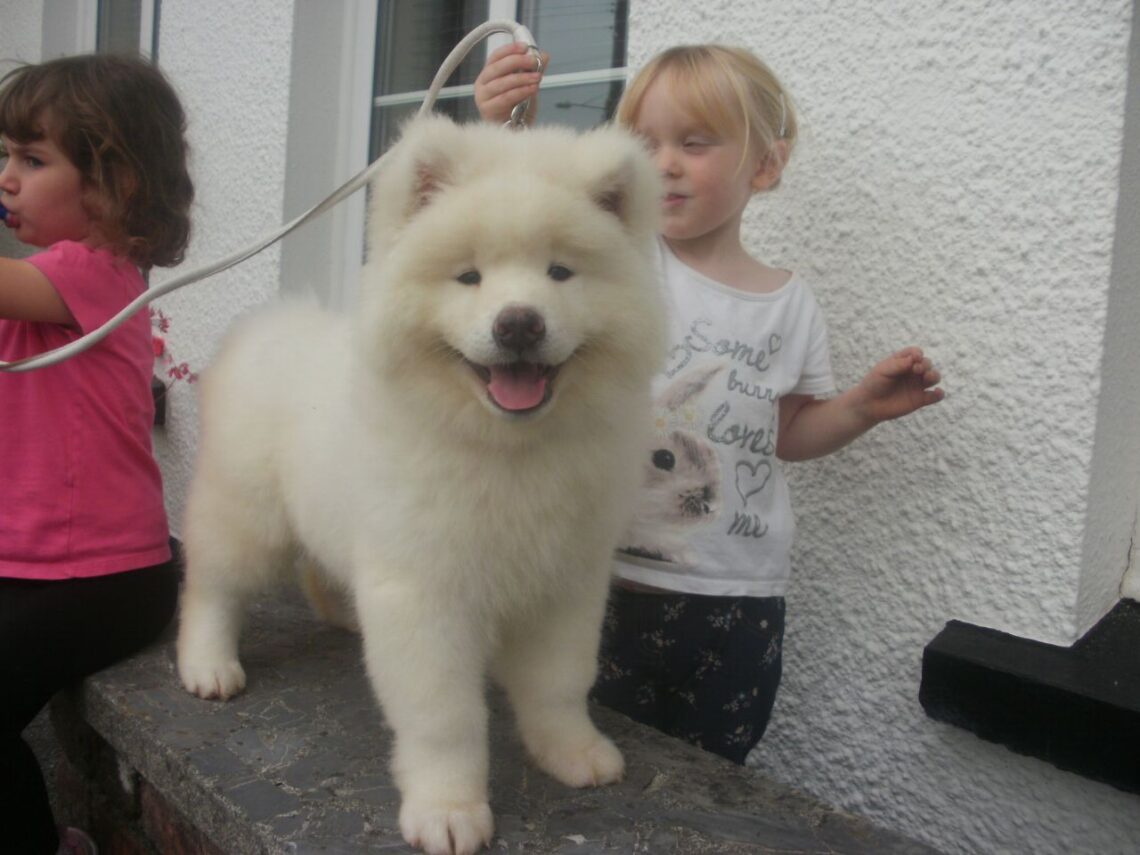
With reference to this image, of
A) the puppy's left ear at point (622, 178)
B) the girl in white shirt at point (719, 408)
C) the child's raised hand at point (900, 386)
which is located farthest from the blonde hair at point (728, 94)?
the child's raised hand at point (900, 386)

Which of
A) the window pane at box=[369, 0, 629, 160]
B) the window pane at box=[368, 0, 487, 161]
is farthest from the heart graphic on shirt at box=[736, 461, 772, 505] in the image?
the window pane at box=[368, 0, 487, 161]

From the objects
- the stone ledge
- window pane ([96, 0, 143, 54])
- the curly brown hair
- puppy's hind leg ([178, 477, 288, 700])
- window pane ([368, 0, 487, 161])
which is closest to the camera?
the stone ledge

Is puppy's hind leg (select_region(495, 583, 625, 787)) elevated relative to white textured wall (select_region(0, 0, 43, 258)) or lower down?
lower down

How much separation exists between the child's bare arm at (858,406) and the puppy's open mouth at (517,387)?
78 cm

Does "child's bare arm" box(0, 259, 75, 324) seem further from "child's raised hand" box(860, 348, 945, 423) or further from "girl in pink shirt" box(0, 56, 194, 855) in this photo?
"child's raised hand" box(860, 348, 945, 423)

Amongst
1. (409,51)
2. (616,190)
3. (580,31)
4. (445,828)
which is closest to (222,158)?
(409,51)

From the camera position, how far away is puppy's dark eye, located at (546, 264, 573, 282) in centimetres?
138

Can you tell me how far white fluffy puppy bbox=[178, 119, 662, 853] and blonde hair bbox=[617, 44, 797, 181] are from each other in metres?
0.48

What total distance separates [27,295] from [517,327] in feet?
4.61

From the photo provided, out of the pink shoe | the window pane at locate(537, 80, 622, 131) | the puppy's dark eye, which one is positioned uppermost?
the window pane at locate(537, 80, 622, 131)

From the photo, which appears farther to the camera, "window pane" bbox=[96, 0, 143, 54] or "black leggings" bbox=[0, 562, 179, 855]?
"window pane" bbox=[96, 0, 143, 54]

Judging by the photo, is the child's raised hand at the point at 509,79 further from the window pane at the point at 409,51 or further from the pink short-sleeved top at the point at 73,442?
the window pane at the point at 409,51

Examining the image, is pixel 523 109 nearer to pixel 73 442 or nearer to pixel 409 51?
pixel 73 442

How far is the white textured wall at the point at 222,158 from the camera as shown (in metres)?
3.75
